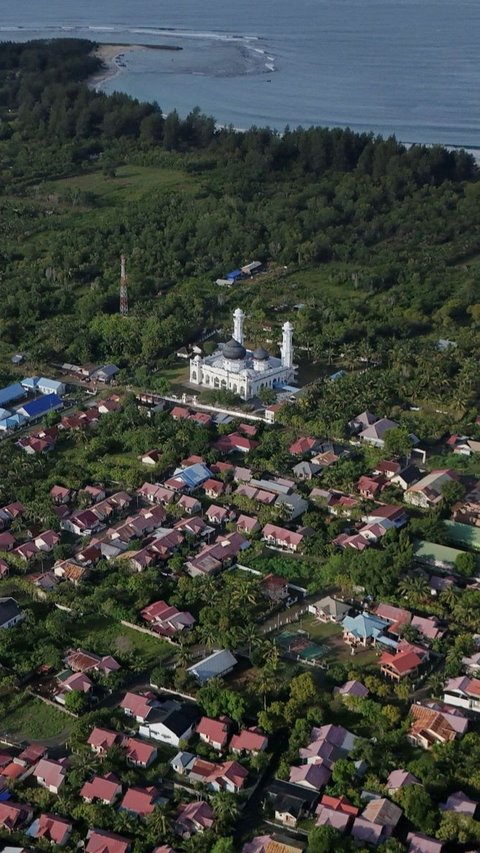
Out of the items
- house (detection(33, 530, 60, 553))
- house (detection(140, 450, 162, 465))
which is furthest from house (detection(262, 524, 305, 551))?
house (detection(33, 530, 60, 553))

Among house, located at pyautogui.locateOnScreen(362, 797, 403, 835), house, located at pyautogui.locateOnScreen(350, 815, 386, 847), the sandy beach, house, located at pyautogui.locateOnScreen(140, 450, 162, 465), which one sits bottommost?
house, located at pyautogui.locateOnScreen(140, 450, 162, 465)

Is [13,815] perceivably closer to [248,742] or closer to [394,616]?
[248,742]

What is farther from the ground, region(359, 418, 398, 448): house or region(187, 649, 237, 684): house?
region(359, 418, 398, 448): house

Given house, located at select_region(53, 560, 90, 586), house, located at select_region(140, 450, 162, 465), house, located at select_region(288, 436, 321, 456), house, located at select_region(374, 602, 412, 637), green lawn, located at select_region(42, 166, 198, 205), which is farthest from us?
green lawn, located at select_region(42, 166, 198, 205)

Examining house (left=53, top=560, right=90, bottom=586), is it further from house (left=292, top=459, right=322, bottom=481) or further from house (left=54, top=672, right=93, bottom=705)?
house (left=292, top=459, right=322, bottom=481)

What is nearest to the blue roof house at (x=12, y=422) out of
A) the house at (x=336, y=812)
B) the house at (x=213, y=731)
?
the house at (x=213, y=731)

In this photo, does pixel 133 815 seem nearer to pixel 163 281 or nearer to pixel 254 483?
pixel 254 483

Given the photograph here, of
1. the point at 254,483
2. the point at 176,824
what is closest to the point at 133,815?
the point at 176,824
